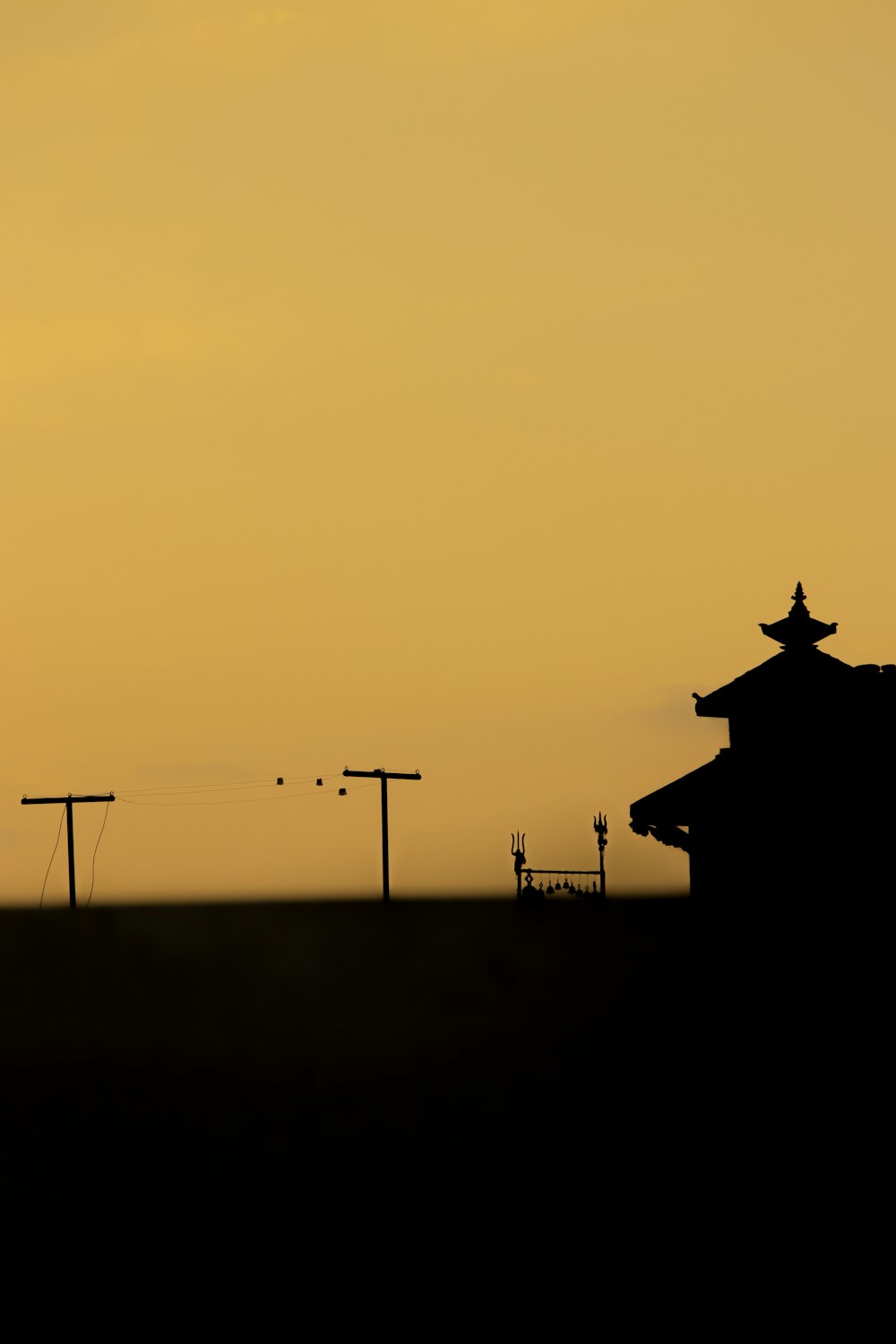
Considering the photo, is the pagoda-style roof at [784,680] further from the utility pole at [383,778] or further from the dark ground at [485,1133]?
the utility pole at [383,778]

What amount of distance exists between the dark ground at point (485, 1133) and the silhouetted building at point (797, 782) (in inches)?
20.7

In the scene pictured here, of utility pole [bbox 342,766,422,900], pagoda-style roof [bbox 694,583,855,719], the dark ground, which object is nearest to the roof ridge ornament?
pagoda-style roof [bbox 694,583,855,719]

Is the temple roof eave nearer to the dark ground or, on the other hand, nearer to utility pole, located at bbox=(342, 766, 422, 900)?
the dark ground

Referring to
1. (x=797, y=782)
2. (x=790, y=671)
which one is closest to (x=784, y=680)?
(x=790, y=671)

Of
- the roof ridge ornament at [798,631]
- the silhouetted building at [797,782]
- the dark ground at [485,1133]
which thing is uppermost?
the roof ridge ornament at [798,631]

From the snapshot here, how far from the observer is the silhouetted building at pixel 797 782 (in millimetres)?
18391

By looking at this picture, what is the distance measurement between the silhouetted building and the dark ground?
53cm

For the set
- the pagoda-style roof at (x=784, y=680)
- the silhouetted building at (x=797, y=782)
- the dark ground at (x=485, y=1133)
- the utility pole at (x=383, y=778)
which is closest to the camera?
the dark ground at (x=485, y=1133)

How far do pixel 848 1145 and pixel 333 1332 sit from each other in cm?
555

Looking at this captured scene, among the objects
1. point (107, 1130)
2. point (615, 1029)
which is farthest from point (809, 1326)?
point (615, 1029)

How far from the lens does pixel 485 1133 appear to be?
896 inches

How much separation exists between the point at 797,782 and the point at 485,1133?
6758mm

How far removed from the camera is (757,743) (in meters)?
19.7

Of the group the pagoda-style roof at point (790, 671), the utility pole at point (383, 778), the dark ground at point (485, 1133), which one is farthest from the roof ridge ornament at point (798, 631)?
the utility pole at point (383, 778)
